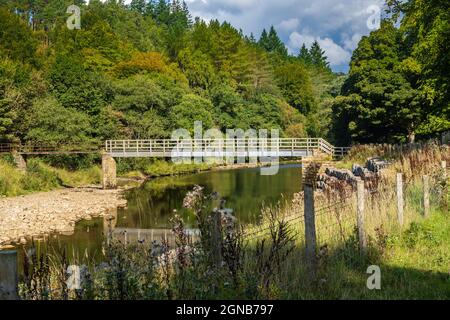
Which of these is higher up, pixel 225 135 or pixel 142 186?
pixel 225 135

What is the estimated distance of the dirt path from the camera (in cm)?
1861

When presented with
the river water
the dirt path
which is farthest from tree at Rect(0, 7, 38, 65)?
the dirt path

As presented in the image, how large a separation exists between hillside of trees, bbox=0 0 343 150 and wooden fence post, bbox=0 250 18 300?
101ft

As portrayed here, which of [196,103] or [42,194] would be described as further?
[196,103]

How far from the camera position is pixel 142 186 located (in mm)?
35250

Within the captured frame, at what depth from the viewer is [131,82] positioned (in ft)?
142

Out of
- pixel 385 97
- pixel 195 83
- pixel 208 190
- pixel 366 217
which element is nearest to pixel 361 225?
pixel 366 217

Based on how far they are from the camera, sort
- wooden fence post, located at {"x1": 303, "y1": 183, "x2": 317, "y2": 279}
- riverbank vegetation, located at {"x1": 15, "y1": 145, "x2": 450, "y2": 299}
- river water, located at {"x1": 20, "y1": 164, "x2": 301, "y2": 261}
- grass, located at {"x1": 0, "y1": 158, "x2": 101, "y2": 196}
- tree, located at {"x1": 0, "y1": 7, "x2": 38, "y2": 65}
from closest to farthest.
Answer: riverbank vegetation, located at {"x1": 15, "y1": 145, "x2": 450, "y2": 299}
wooden fence post, located at {"x1": 303, "y1": 183, "x2": 317, "y2": 279}
river water, located at {"x1": 20, "y1": 164, "x2": 301, "y2": 261}
grass, located at {"x1": 0, "y1": 158, "x2": 101, "y2": 196}
tree, located at {"x1": 0, "y1": 7, "x2": 38, "y2": 65}

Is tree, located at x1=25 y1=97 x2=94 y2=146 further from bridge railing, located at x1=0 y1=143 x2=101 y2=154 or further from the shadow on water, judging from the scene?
the shadow on water

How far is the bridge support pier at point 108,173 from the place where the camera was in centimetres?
3325
